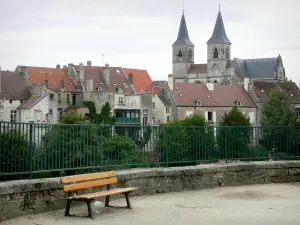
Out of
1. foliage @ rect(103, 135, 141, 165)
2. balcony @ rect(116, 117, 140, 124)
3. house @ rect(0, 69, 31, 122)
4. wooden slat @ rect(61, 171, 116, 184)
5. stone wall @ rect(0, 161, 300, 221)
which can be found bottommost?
stone wall @ rect(0, 161, 300, 221)

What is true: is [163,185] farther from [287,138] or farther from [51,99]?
[51,99]

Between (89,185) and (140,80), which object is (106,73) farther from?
(89,185)

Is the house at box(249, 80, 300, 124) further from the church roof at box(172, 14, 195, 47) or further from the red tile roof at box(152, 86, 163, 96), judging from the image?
the church roof at box(172, 14, 195, 47)

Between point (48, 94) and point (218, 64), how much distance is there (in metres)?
75.9

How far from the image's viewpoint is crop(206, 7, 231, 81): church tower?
463 ft

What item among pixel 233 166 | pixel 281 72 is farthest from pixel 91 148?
pixel 281 72

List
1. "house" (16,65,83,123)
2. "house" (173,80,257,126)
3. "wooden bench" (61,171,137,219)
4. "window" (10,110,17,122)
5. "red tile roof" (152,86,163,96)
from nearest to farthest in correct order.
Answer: "wooden bench" (61,171,137,219) < "house" (16,65,83,123) < "window" (10,110,17,122) < "red tile roof" (152,86,163,96) < "house" (173,80,257,126)

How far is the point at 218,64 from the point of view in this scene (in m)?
142

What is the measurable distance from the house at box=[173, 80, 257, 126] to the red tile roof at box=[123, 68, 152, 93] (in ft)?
15.3

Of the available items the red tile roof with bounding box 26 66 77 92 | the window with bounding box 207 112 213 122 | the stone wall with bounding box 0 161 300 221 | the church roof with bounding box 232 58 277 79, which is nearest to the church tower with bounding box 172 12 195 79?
the church roof with bounding box 232 58 277 79

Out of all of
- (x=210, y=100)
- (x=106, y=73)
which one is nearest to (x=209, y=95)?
(x=210, y=100)

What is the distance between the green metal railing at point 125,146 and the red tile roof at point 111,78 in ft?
219

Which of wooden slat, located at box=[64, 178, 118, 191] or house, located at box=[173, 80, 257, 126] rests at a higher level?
house, located at box=[173, 80, 257, 126]

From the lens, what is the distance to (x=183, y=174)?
13156 mm
